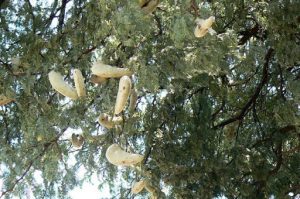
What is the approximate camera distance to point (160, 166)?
14.5ft

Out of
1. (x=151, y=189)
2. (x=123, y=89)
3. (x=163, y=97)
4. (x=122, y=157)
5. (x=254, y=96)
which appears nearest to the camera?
(x=123, y=89)

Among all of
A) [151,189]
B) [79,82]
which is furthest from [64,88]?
[151,189]

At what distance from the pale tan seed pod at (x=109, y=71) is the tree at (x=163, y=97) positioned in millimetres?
103

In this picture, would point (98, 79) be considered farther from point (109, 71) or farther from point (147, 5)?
point (147, 5)

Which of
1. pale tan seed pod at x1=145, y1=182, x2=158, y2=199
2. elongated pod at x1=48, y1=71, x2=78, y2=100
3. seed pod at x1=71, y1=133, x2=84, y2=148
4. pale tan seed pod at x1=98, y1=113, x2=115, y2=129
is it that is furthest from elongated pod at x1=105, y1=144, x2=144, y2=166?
pale tan seed pod at x1=145, y1=182, x2=158, y2=199

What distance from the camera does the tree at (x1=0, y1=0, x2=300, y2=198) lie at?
3.01 meters

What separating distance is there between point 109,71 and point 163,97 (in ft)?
6.74

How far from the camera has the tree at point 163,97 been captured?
3.01m

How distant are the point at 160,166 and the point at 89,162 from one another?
0.58m

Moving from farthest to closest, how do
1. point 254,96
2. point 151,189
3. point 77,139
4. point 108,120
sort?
point 254,96
point 151,189
point 77,139
point 108,120

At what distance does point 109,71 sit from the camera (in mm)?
2762

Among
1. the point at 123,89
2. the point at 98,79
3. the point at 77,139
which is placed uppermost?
the point at 77,139

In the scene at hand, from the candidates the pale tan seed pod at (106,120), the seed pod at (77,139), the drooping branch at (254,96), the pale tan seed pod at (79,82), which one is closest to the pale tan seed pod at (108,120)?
the pale tan seed pod at (106,120)

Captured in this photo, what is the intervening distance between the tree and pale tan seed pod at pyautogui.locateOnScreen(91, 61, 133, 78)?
0.34 feet
